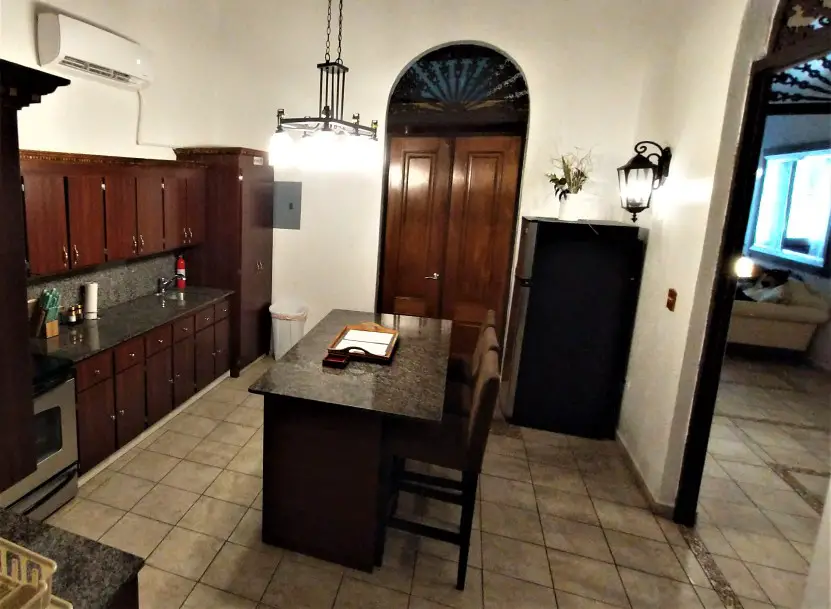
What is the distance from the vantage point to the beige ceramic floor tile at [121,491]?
101 inches

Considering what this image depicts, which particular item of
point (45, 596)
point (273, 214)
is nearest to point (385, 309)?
point (273, 214)

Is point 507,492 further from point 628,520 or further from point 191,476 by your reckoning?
point 191,476

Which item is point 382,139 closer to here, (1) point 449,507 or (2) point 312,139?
(2) point 312,139

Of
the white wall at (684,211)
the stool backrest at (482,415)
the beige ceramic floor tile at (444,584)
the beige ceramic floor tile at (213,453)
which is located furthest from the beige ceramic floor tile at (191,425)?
the white wall at (684,211)

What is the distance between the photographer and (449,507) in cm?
274

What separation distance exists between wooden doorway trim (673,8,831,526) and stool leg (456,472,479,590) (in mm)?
1345

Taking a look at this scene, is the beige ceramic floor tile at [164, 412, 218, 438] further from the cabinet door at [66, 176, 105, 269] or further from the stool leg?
the stool leg

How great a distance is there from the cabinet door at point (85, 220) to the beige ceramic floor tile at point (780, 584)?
3.98 m

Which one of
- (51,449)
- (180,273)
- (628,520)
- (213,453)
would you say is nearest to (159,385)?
(213,453)

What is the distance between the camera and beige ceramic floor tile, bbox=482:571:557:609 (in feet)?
6.89

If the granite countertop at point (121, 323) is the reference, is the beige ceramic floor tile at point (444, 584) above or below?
below

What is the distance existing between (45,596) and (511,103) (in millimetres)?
4125

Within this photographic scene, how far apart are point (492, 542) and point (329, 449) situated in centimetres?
100

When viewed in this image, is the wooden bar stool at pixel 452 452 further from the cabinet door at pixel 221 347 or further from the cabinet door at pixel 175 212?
the cabinet door at pixel 175 212
